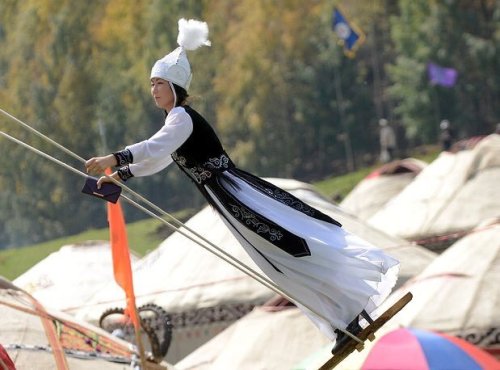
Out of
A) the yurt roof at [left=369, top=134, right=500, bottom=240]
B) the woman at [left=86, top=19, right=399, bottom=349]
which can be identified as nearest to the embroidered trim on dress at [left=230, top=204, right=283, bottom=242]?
the woman at [left=86, top=19, right=399, bottom=349]

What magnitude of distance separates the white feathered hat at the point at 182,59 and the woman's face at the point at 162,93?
21 millimetres

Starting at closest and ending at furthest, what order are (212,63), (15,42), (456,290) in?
(456,290) → (15,42) → (212,63)

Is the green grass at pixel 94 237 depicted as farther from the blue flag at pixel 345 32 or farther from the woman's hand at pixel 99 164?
the blue flag at pixel 345 32

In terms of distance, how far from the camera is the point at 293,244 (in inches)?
188

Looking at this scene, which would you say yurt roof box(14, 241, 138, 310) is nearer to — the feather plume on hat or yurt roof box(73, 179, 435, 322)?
yurt roof box(73, 179, 435, 322)

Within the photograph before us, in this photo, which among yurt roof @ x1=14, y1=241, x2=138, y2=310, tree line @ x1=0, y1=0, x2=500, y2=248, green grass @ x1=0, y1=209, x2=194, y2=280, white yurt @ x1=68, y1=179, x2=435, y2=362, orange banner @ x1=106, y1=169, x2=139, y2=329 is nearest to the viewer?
orange banner @ x1=106, y1=169, x2=139, y2=329

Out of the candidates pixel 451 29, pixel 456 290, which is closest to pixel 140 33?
pixel 451 29

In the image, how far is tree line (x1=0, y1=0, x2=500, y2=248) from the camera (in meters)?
23.8

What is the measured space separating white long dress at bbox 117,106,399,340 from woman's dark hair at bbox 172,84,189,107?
0.12m

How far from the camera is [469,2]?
1186 inches

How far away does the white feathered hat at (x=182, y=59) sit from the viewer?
4.62m

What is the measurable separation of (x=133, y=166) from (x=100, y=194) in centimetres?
20

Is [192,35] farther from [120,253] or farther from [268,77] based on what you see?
[268,77]

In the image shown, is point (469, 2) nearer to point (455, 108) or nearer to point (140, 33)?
point (455, 108)
